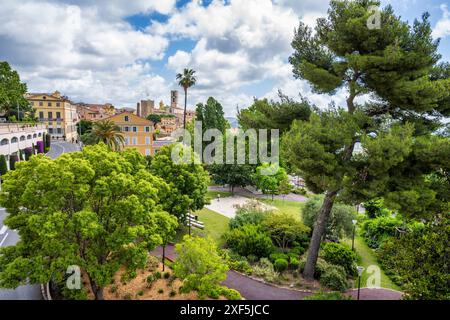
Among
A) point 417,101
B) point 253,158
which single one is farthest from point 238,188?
point 417,101

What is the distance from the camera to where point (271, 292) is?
52.2ft

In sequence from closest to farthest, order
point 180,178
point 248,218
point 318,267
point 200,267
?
1. point 200,267
2. point 318,267
3. point 180,178
4. point 248,218

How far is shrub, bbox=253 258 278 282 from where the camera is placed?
17.2 m

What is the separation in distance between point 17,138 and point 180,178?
114 feet

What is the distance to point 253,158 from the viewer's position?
36969 millimetres

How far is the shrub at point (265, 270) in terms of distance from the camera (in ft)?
56.3

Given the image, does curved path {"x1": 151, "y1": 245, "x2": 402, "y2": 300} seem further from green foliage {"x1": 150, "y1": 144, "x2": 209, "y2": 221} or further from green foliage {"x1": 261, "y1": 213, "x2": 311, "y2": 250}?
green foliage {"x1": 150, "y1": 144, "x2": 209, "y2": 221}

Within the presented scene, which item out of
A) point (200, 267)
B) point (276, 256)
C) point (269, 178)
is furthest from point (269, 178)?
point (200, 267)

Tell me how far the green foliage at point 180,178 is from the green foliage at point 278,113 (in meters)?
5.75

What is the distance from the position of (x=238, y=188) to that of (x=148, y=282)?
87.8ft

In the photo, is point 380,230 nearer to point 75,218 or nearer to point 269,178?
point 269,178

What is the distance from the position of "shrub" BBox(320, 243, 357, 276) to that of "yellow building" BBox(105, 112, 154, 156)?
111 ft

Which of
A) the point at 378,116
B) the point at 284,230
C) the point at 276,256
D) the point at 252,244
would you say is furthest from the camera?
the point at 284,230
